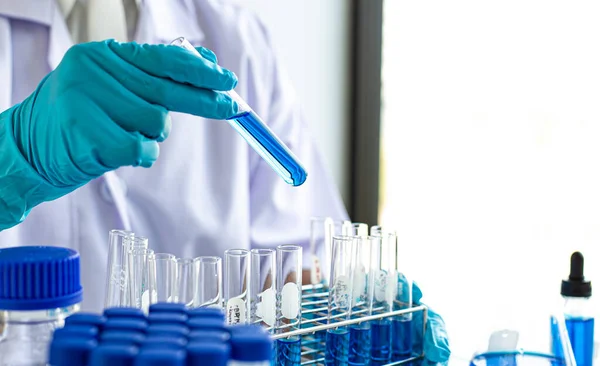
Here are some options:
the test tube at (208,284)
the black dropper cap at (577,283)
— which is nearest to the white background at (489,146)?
the black dropper cap at (577,283)

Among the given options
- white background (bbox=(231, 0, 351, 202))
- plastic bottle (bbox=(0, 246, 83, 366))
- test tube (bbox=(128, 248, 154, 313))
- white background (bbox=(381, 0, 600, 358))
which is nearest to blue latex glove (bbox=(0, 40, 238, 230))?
test tube (bbox=(128, 248, 154, 313))

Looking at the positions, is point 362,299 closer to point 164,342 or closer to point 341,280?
point 341,280

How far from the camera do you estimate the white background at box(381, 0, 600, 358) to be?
4.63 ft

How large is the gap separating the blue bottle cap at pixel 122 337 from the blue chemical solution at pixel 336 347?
0.40m

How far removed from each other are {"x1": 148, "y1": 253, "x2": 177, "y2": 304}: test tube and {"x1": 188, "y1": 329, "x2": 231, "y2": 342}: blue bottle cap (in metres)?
0.27

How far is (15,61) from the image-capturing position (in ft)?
4.02

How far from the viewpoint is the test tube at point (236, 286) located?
72cm

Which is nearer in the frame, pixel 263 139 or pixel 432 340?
pixel 263 139

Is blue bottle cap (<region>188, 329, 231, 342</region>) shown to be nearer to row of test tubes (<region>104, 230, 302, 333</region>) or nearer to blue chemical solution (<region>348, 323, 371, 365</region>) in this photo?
row of test tubes (<region>104, 230, 302, 333</region>)

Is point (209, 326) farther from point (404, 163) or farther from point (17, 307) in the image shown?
point (404, 163)

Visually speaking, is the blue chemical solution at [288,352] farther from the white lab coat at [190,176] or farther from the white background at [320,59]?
the white background at [320,59]

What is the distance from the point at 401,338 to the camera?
88cm

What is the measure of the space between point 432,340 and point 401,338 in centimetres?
5

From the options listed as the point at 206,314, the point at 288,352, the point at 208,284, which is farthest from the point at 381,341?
the point at 206,314
